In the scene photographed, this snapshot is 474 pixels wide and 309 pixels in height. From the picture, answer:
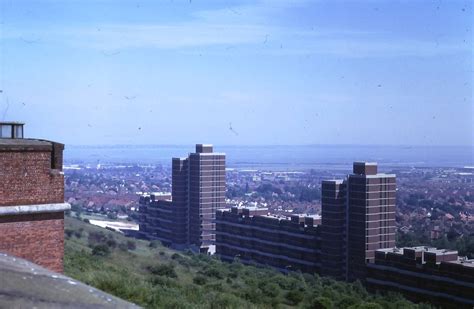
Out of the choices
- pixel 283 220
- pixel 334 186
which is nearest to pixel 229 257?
pixel 283 220

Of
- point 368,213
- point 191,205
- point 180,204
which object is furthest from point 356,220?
point 180,204

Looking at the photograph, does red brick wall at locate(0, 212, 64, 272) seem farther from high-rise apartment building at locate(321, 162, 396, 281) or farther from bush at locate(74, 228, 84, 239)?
high-rise apartment building at locate(321, 162, 396, 281)

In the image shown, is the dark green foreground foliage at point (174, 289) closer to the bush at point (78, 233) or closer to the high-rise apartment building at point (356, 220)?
the bush at point (78, 233)

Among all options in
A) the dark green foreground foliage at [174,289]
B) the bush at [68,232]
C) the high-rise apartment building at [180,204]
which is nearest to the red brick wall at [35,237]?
the dark green foreground foliage at [174,289]

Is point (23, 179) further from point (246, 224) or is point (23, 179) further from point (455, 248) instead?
point (246, 224)

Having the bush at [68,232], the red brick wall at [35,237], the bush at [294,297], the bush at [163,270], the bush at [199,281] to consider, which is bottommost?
the bush at [68,232]

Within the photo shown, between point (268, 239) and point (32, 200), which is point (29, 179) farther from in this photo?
point (268, 239)
